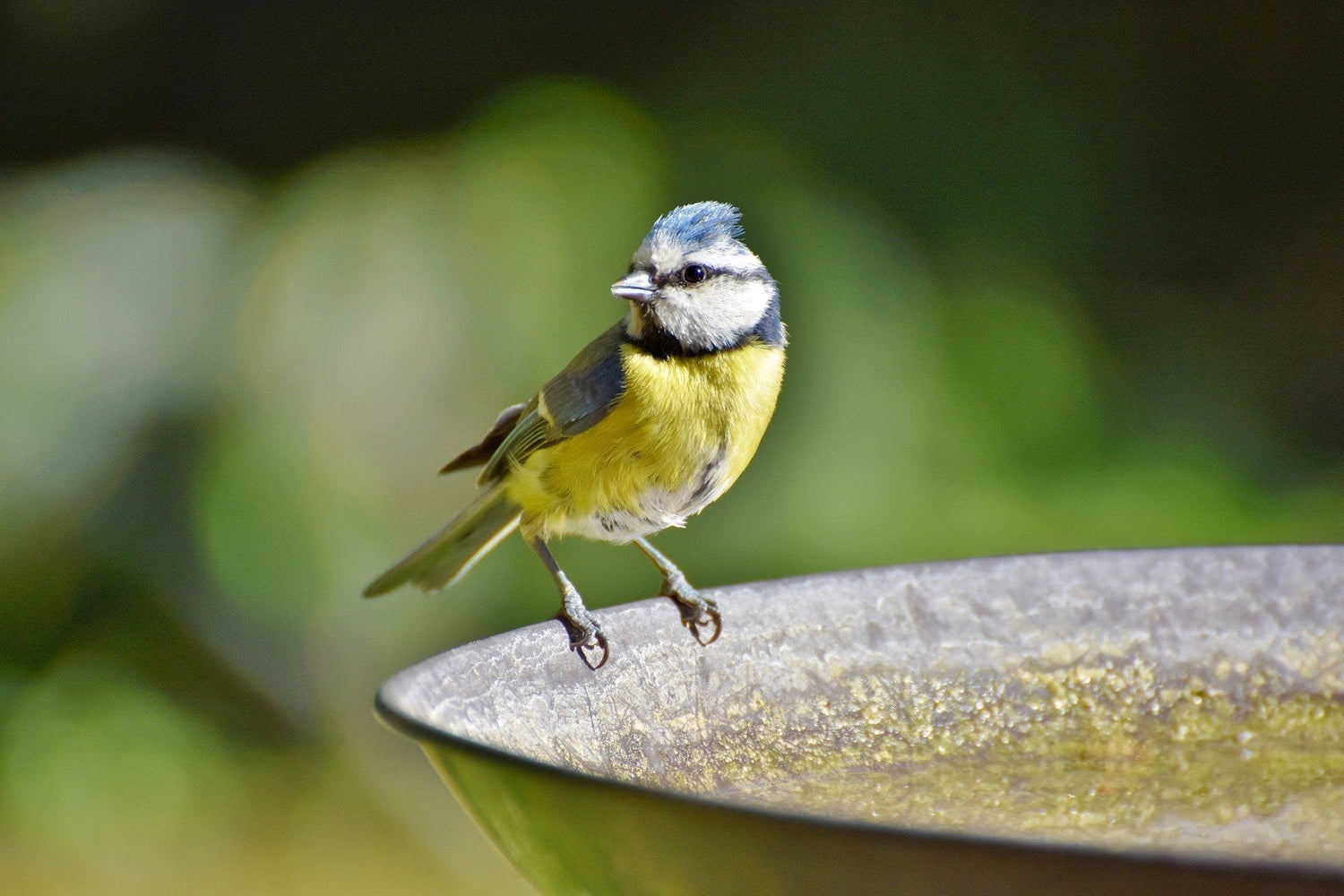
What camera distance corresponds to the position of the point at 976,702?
151 centimetres

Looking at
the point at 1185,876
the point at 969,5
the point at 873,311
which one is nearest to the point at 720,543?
the point at 873,311

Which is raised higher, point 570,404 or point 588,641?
point 570,404

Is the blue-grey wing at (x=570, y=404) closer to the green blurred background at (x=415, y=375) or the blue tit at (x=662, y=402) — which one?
the blue tit at (x=662, y=402)

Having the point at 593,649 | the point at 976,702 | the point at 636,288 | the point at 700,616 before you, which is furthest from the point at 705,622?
the point at 636,288

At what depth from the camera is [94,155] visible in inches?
162

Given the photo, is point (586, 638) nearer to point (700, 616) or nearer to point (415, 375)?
point (700, 616)

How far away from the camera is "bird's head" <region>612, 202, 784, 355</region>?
193 centimetres

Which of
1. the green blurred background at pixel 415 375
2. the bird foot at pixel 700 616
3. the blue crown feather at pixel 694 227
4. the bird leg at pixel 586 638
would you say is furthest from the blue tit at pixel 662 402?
the green blurred background at pixel 415 375

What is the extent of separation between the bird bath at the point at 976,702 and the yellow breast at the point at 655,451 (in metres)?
0.39

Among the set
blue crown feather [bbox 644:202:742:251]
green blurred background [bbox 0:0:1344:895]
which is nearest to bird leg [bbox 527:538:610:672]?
blue crown feather [bbox 644:202:742:251]

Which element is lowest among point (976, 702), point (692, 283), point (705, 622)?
point (976, 702)

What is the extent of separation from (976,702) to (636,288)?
2.34 feet

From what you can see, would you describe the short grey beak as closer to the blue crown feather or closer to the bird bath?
the blue crown feather

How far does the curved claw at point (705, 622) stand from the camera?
1489mm
